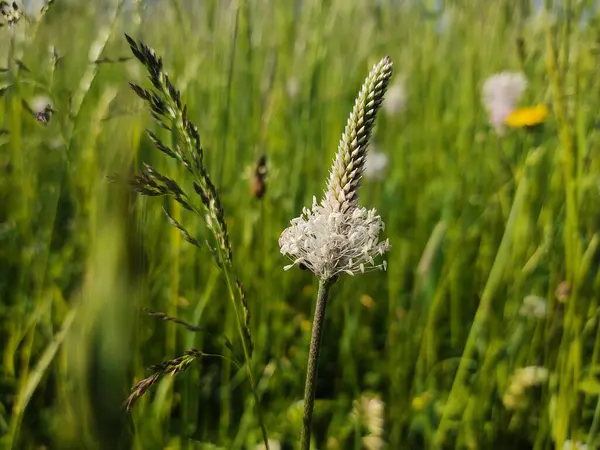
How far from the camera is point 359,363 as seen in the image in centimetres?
127

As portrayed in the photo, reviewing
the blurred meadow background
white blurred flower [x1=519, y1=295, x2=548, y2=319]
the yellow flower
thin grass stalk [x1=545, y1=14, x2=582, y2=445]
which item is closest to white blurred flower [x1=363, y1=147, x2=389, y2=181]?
the blurred meadow background

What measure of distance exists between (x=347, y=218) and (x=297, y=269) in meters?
0.96

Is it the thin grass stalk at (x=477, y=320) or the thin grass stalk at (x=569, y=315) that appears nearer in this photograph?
the thin grass stalk at (x=569, y=315)

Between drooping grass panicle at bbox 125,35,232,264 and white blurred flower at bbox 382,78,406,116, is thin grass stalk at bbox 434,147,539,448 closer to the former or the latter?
drooping grass panicle at bbox 125,35,232,264

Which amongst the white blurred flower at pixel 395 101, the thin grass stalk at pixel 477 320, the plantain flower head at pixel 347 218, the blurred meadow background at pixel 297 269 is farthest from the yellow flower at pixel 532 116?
the plantain flower head at pixel 347 218

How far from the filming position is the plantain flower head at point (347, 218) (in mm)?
417

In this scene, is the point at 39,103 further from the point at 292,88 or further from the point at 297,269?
the point at 297,269

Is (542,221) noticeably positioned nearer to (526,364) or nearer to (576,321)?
(526,364)

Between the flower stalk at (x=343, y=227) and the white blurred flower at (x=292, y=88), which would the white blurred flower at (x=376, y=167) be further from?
the flower stalk at (x=343, y=227)

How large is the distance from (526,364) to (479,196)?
0.58 metres

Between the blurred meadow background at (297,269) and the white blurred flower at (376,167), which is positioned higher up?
the white blurred flower at (376,167)

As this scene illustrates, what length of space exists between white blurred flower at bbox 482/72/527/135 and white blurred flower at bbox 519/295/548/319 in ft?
2.22

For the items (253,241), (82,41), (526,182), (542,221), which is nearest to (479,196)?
(542,221)

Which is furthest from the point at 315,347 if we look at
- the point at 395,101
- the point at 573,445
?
the point at 395,101
